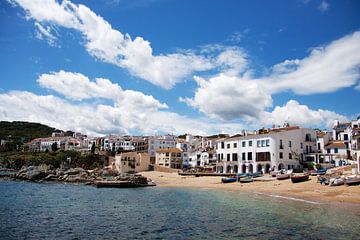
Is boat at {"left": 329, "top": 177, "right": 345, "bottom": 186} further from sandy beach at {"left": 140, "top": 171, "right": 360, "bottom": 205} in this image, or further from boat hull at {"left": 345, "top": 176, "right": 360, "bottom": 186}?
boat hull at {"left": 345, "top": 176, "right": 360, "bottom": 186}

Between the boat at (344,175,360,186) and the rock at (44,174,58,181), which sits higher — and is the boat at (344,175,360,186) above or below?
above

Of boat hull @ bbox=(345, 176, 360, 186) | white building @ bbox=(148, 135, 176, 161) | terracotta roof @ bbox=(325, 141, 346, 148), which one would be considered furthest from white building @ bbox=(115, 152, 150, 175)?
boat hull @ bbox=(345, 176, 360, 186)

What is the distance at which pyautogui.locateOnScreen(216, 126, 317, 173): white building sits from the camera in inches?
2854

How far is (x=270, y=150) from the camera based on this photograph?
72.3m

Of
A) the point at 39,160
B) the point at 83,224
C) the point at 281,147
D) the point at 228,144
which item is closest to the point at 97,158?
the point at 39,160

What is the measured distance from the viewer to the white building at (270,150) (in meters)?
72.5

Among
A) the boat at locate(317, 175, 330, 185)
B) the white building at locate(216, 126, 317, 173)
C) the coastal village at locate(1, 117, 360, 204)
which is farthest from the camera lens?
the white building at locate(216, 126, 317, 173)

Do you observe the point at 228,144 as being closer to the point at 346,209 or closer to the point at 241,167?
the point at 241,167

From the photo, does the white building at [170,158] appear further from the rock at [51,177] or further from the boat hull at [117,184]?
the boat hull at [117,184]

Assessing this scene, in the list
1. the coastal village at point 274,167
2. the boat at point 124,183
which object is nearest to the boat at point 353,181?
the coastal village at point 274,167

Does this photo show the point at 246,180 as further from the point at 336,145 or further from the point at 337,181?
the point at 336,145

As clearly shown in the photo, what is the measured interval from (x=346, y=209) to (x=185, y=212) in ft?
48.2

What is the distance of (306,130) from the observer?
78562 millimetres

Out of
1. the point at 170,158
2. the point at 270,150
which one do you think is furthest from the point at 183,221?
the point at 170,158
